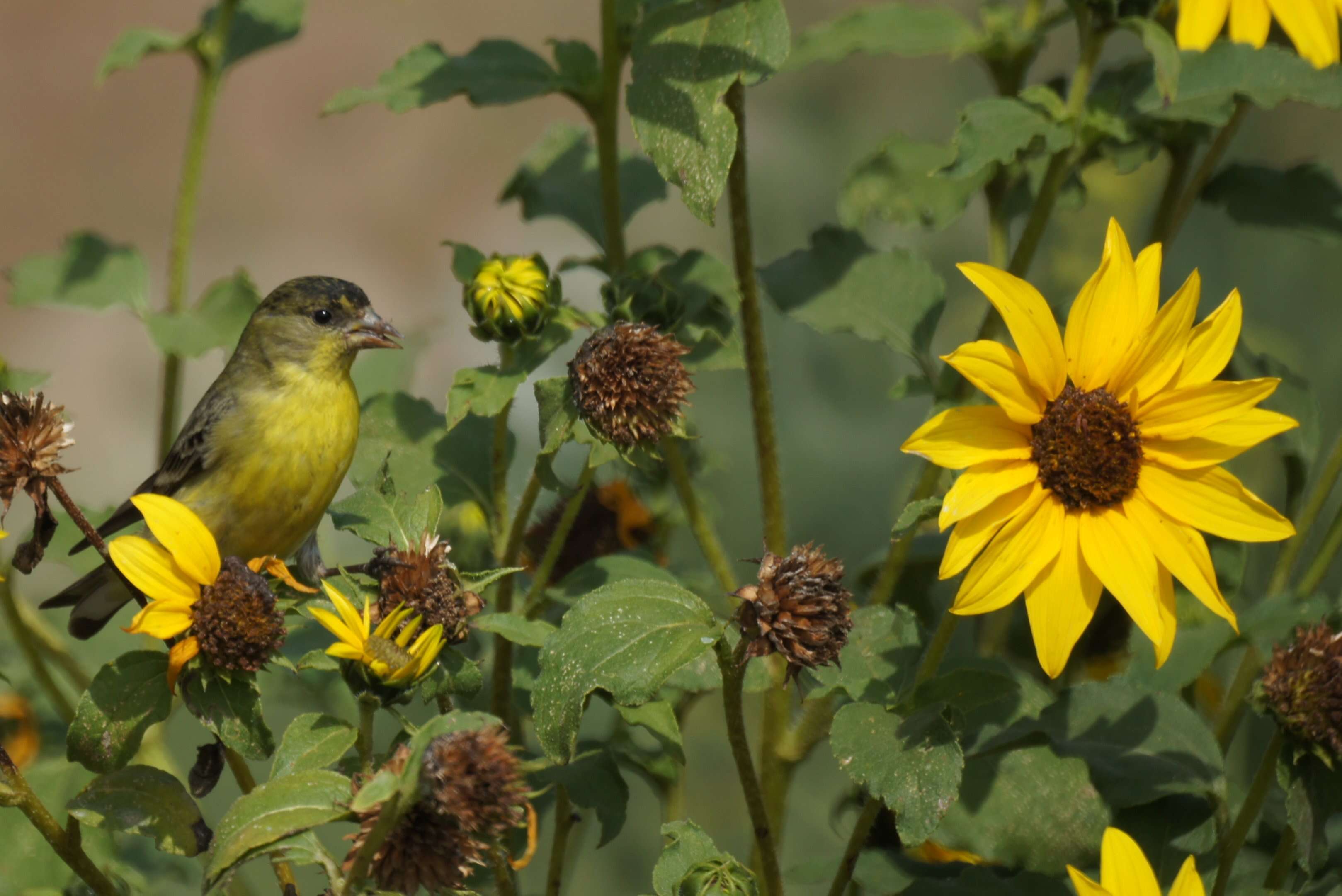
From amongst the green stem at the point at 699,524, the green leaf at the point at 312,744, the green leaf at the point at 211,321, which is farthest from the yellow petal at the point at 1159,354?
the green leaf at the point at 211,321

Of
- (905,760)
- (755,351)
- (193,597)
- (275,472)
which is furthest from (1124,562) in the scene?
(275,472)

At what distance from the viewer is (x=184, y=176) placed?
2.00 m

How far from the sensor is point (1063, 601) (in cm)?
122

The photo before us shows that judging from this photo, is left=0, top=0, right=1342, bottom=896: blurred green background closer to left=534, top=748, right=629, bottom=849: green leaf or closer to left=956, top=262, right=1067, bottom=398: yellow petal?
left=534, top=748, right=629, bottom=849: green leaf

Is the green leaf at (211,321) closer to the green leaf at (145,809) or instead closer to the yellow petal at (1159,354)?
the green leaf at (145,809)

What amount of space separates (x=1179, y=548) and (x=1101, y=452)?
4.2 inches

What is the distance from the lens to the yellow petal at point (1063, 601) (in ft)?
3.92

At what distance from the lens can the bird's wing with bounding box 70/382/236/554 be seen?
1.95 m

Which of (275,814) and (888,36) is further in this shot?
(888,36)

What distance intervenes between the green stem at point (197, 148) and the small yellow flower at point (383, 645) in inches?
37.1

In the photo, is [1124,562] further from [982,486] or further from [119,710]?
[119,710]

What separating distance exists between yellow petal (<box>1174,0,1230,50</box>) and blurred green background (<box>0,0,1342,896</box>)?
0.43 metres

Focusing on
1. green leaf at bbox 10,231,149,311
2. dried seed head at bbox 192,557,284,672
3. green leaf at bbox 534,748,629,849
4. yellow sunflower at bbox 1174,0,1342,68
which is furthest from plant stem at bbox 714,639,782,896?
green leaf at bbox 10,231,149,311

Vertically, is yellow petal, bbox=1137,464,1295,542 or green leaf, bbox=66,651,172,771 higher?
yellow petal, bbox=1137,464,1295,542
